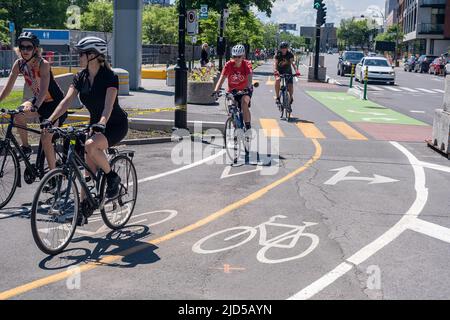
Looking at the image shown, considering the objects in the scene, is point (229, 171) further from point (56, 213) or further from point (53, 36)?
point (53, 36)

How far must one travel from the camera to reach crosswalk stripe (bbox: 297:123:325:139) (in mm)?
15335

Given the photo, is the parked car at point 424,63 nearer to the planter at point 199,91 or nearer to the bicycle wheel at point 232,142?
the planter at point 199,91

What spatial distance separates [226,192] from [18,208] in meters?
2.81

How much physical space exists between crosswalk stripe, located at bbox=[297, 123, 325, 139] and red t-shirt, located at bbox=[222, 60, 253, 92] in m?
3.81

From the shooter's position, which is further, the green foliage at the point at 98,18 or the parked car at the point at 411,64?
the green foliage at the point at 98,18

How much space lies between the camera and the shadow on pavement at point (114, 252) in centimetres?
586

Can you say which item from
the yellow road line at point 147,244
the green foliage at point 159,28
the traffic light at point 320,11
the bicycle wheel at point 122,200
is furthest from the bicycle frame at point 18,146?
the green foliage at point 159,28

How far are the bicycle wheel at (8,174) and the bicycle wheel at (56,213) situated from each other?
A: 1905 mm

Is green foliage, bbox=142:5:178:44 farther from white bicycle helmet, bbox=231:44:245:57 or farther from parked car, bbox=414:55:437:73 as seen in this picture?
white bicycle helmet, bbox=231:44:245:57

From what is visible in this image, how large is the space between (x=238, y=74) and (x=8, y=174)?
525 centimetres

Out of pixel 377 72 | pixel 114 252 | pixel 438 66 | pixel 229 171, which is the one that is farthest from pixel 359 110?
pixel 438 66

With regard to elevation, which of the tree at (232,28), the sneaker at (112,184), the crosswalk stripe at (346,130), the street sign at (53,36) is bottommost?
the crosswalk stripe at (346,130)
